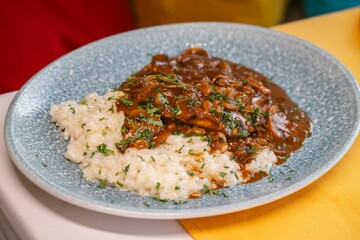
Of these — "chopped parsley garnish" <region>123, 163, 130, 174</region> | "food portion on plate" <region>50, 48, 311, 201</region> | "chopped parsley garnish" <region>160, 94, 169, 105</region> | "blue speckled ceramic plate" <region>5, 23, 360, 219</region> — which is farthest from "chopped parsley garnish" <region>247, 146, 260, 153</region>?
"chopped parsley garnish" <region>123, 163, 130, 174</region>

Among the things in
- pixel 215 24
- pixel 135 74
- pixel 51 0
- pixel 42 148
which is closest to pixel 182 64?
pixel 135 74

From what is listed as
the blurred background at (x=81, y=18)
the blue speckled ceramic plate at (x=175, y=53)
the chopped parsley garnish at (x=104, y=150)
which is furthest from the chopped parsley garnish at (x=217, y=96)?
the blurred background at (x=81, y=18)

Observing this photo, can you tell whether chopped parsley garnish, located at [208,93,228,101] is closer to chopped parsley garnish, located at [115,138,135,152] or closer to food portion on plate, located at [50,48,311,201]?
food portion on plate, located at [50,48,311,201]

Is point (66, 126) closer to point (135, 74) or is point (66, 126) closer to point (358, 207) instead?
point (135, 74)

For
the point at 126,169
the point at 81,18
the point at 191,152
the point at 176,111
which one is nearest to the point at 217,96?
the point at 176,111

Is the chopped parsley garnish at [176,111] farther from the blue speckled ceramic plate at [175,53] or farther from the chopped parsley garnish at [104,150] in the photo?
the blue speckled ceramic plate at [175,53]

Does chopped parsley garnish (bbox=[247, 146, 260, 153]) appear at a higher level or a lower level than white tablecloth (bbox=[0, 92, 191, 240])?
higher
